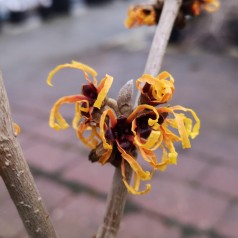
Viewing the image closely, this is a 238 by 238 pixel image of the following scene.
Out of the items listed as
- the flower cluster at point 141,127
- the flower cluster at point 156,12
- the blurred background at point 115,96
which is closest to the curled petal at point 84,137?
the flower cluster at point 141,127

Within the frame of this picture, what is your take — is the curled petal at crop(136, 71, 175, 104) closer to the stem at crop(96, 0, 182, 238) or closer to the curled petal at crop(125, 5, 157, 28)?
the stem at crop(96, 0, 182, 238)

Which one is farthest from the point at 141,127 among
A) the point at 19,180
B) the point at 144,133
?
the point at 19,180

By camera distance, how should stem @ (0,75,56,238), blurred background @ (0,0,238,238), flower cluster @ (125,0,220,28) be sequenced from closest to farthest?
1. stem @ (0,75,56,238)
2. flower cluster @ (125,0,220,28)
3. blurred background @ (0,0,238,238)

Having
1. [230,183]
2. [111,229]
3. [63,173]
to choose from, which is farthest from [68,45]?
[111,229]

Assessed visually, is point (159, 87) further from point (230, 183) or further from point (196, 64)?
point (196, 64)

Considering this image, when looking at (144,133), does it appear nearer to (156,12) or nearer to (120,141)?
(120,141)

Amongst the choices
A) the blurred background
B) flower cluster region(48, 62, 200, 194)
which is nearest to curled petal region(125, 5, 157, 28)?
flower cluster region(48, 62, 200, 194)

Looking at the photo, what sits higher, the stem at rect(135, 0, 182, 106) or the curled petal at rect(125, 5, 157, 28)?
the stem at rect(135, 0, 182, 106)
